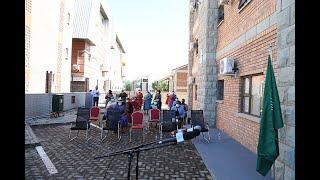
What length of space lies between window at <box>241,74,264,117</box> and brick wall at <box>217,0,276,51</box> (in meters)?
1.51

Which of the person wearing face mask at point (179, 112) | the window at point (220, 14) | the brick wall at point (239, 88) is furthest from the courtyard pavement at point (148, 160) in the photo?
the window at point (220, 14)

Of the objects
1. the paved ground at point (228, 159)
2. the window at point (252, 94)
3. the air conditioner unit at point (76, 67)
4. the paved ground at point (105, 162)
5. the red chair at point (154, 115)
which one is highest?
the air conditioner unit at point (76, 67)

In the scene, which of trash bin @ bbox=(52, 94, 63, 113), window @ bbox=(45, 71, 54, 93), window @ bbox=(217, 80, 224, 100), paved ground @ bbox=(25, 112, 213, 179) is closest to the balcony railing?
window @ bbox=(45, 71, 54, 93)

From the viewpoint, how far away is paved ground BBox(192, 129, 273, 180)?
6.72 m

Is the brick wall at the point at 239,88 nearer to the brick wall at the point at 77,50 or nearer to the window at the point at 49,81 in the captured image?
the window at the point at 49,81

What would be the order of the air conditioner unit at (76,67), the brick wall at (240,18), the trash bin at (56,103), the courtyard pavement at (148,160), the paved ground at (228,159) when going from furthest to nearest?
1. the air conditioner unit at (76,67)
2. the trash bin at (56,103)
3. the brick wall at (240,18)
4. the courtyard pavement at (148,160)
5. the paved ground at (228,159)

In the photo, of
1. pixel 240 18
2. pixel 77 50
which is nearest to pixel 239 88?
pixel 240 18

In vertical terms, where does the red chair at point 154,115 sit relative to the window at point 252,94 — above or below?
below

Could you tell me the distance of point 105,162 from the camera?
7914 millimetres

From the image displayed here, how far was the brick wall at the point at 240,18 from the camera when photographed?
822 centimetres

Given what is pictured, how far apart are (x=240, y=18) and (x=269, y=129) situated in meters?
6.34

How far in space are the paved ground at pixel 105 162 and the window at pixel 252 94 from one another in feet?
6.67

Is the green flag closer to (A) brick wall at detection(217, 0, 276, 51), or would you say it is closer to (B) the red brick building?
(B) the red brick building
